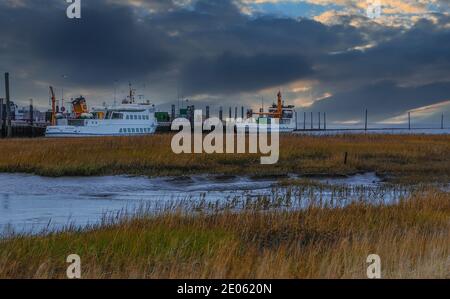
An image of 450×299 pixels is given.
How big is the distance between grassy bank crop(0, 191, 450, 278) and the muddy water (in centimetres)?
318

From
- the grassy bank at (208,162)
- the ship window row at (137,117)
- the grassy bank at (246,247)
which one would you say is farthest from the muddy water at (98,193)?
the ship window row at (137,117)

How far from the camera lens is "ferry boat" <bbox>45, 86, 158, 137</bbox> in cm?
7738

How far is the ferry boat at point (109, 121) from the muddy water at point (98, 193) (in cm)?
5018

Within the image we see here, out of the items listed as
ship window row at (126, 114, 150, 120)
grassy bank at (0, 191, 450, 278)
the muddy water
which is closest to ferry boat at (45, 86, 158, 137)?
ship window row at (126, 114, 150, 120)

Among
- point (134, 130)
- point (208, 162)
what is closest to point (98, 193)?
point (208, 162)

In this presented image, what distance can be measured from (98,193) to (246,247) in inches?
511

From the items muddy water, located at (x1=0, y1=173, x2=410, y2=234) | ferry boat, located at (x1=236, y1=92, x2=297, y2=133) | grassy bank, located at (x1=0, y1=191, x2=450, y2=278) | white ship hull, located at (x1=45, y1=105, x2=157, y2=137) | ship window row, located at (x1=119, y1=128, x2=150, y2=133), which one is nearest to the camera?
grassy bank, located at (x1=0, y1=191, x2=450, y2=278)

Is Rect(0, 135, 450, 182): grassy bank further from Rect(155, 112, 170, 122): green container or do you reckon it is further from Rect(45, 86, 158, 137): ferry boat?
Rect(155, 112, 170, 122): green container

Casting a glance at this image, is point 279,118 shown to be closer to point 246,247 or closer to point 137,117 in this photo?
point 137,117

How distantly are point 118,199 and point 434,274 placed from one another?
14395 mm

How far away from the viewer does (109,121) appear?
271ft

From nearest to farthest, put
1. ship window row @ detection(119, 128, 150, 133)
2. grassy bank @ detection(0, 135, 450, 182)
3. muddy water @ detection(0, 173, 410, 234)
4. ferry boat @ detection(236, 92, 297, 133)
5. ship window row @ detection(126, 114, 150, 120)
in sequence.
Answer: muddy water @ detection(0, 173, 410, 234) → grassy bank @ detection(0, 135, 450, 182) → ship window row @ detection(119, 128, 150, 133) → ship window row @ detection(126, 114, 150, 120) → ferry boat @ detection(236, 92, 297, 133)

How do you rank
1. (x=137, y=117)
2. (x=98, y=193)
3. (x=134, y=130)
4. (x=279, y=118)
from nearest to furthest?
1. (x=98, y=193)
2. (x=134, y=130)
3. (x=137, y=117)
4. (x=279, y=118)

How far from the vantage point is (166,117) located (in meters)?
123
